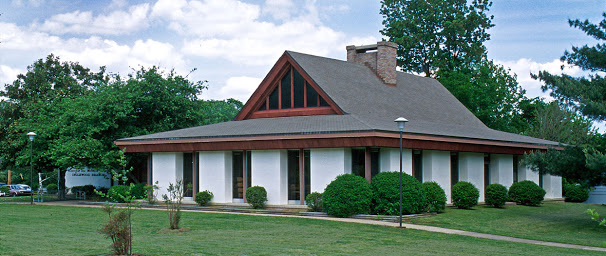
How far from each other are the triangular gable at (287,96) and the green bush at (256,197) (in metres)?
5.05

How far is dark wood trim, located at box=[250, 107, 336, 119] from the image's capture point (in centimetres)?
2816

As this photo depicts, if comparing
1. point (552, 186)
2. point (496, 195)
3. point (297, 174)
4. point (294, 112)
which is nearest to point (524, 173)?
point (552, 186)

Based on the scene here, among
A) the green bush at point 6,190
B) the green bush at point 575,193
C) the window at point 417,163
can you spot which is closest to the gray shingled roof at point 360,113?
the window at point 417,163

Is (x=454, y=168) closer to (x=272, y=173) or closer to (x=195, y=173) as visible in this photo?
(x=272, y=173)

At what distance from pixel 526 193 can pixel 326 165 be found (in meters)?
11.4

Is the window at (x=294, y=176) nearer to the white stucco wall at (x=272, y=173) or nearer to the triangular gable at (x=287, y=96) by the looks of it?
the white stucco wall at (x=272, y=173)

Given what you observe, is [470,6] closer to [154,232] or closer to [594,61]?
[594,61]

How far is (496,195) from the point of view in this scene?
2822cm

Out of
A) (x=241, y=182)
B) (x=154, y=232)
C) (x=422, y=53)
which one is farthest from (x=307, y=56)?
(x=422, y=53)

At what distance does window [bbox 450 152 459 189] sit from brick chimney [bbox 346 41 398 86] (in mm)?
6896

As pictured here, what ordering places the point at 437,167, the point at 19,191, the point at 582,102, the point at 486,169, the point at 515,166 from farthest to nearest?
the point at 19,191
the point at 515,166
the point at 486,169
the point at 437,167
the point at 582,102

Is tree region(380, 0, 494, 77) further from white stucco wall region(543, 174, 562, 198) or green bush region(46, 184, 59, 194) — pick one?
green bush region(46, 184, 59, 194)

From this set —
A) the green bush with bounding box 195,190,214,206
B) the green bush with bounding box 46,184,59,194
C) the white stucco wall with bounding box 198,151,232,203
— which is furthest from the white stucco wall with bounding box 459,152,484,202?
the green bush with bounding box 46,184,59,194

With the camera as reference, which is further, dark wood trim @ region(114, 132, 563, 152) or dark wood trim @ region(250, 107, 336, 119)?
dark wood trim @ region(250, 107, 336, 119)
